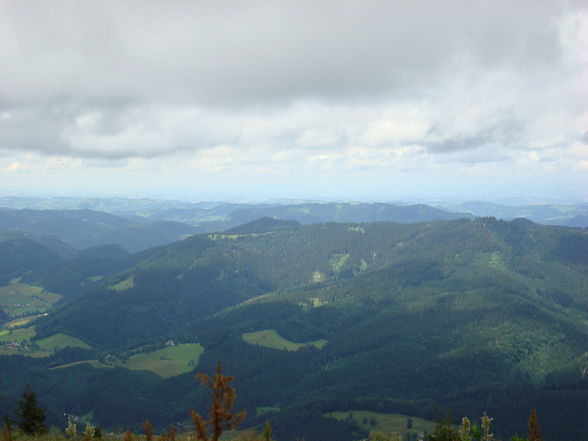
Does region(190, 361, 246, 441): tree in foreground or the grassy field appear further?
the grassy field

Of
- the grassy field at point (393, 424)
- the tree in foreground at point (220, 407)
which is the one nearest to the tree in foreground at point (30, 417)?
the tree in foreground at point (220, 407)

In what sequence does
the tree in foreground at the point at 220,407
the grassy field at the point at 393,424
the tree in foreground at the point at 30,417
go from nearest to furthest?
the tree in foreground at the point at 220,407, the tree in foreground at the point at 30,417, the grassy field at the point at 393,424

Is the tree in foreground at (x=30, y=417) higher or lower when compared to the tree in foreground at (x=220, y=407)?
lower

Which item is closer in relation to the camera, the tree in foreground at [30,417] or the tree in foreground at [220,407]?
the tree in foreground at [220,407]

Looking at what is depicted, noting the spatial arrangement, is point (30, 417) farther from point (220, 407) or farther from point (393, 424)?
point (393, 424)

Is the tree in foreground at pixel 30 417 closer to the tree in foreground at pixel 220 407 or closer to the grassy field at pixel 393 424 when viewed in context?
the tree in foreground at pixel 220 407

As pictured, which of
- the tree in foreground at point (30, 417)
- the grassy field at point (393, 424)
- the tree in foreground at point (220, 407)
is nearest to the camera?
the tree in foreground at point (220, 407)

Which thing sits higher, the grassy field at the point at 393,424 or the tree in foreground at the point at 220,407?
the tree in foreground at the point at 220,407

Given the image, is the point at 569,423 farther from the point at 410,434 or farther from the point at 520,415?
the point at 410,434

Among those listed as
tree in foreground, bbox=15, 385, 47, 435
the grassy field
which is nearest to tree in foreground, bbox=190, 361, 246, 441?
tree in foreground, bbox=15, 385, 47, 435

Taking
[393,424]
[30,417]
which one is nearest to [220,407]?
[30,417]

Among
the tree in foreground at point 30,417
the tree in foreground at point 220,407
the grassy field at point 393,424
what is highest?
the tree in foreground at point 220,407

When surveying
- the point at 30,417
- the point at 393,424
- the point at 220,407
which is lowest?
the point at 393,424

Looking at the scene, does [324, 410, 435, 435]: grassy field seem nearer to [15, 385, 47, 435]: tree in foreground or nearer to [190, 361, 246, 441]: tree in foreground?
[15, 385, 47, 435]: tree in foreground
